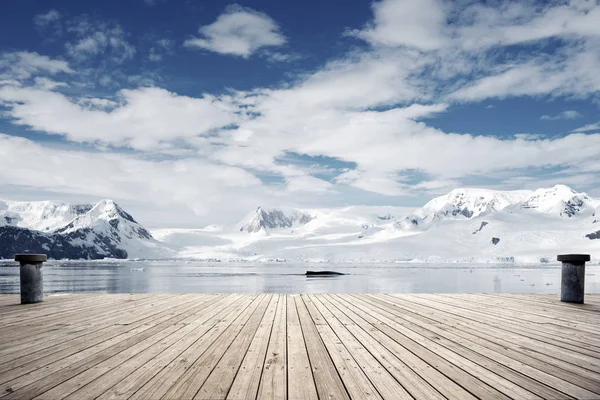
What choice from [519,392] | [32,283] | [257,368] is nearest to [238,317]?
[257,368]

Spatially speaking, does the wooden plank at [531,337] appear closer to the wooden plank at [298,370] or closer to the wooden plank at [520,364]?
the wooden plank at [520,364]

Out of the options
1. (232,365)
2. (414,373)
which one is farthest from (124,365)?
(414,373)

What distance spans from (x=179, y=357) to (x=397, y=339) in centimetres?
271

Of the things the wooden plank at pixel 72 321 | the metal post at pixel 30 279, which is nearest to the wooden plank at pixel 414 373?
the wooden plank at pixel 72 321

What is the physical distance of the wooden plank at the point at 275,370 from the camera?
3.43 m

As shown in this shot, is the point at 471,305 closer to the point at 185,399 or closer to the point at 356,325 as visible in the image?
the point at 356,325

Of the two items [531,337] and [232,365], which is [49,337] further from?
[531,337]

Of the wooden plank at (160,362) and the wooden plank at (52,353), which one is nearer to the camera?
the wooden plank at (160,362)

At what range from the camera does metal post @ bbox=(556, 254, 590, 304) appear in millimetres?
10170

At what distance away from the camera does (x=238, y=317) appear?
774 centimetres

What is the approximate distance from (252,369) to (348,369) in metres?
0.89

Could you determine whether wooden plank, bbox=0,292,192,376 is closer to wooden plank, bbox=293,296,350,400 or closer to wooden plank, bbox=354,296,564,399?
wooden plank, bbox=293,296,350,400

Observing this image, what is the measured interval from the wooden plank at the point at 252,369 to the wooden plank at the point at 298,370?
27 cm

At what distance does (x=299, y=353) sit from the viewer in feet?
15.8
